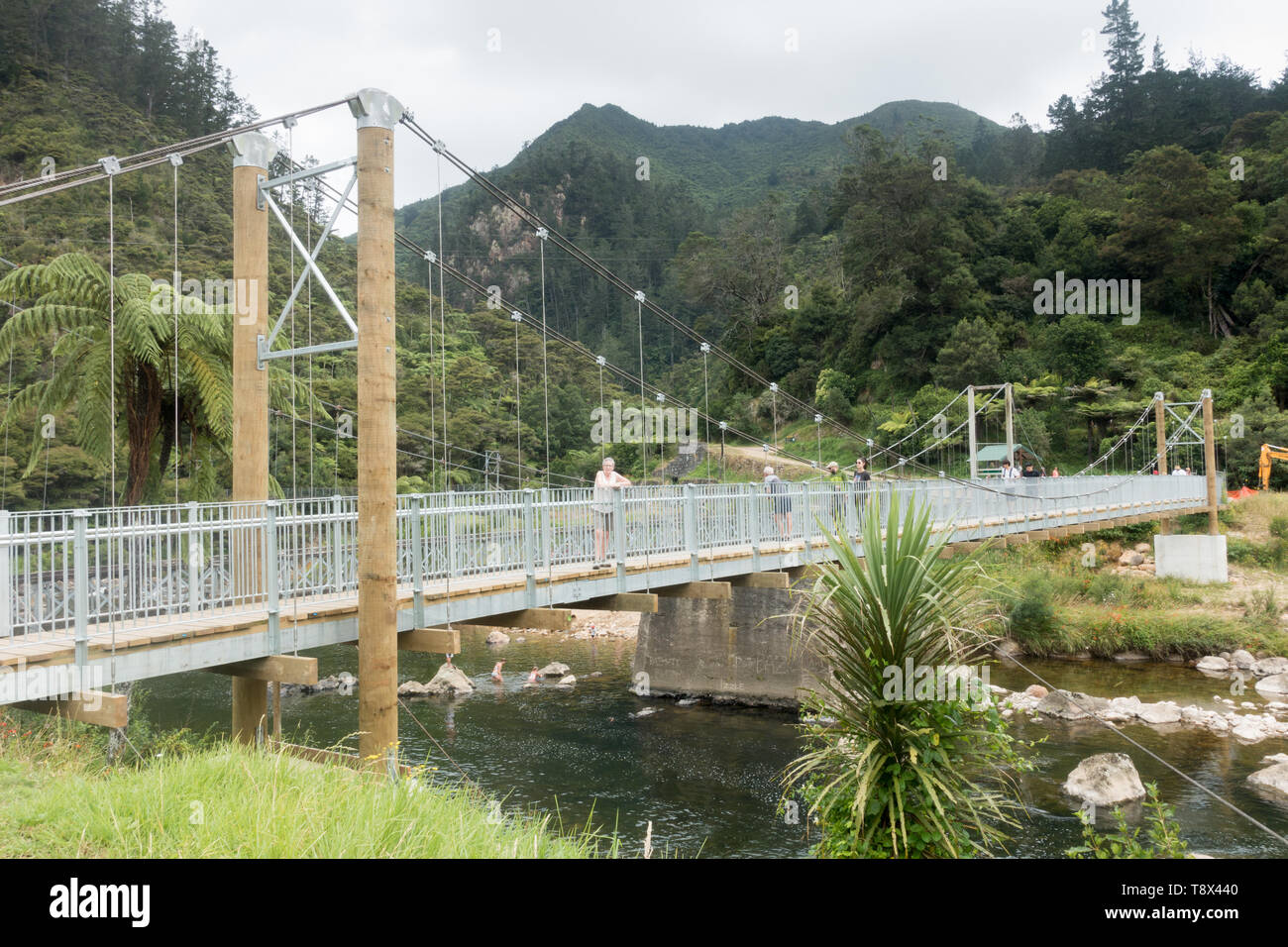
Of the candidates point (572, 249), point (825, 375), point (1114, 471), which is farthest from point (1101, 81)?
point (572, 249)

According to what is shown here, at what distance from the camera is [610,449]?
118ft

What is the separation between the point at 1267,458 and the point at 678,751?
2434 cm

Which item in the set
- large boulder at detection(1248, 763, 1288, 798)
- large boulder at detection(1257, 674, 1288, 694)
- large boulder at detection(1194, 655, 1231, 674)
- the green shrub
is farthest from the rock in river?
the green shrub

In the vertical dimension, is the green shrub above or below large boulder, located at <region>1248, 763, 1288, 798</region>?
above

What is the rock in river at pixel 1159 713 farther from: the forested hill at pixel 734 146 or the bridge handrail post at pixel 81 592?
the forested hill at pixel 734 146

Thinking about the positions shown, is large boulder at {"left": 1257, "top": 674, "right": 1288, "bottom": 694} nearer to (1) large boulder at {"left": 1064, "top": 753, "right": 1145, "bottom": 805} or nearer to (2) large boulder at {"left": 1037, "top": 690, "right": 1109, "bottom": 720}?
(2) large boulder at {"left": 1037, "top": 690, "right": 1109, "bottom": 720}

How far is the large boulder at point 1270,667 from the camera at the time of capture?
16734 mm

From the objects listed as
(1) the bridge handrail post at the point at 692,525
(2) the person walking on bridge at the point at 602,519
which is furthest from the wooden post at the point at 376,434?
(1) the bridge handrail post at the point at 692,525

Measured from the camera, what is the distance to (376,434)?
21.6 feet

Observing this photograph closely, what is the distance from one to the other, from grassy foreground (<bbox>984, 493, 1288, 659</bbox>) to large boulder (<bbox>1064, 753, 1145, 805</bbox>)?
546 cm

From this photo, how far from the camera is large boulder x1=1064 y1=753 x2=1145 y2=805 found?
10.5 m

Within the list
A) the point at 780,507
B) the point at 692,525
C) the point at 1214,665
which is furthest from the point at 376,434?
the point at 1214,665

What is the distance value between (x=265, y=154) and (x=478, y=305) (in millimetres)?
34572
